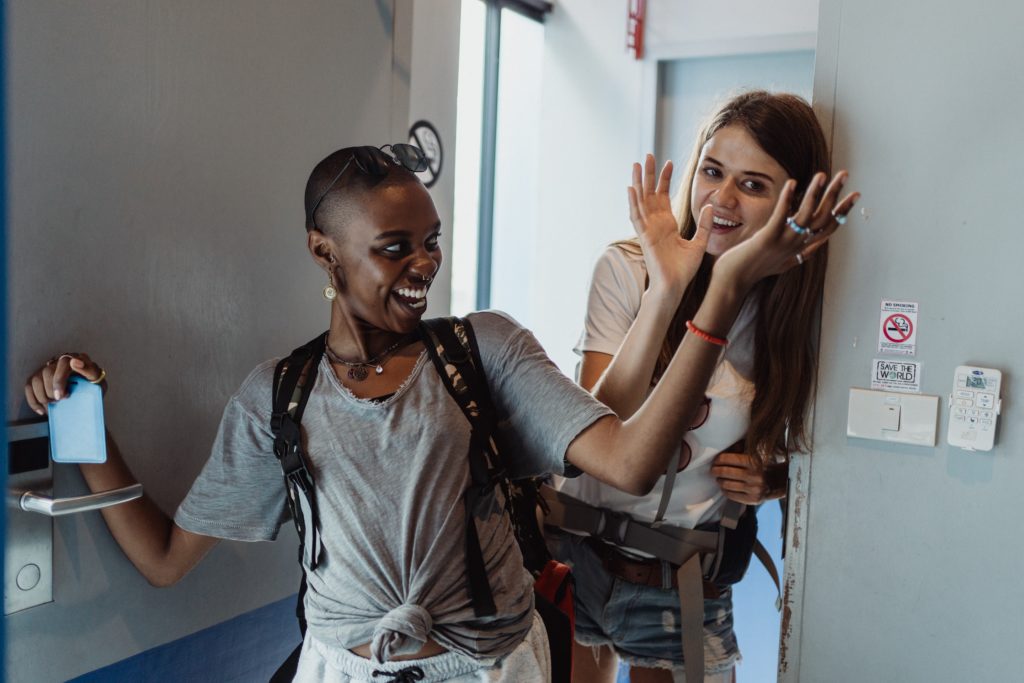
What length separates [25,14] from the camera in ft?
4.12

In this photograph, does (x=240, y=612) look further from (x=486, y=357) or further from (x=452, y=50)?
(x=452, y=50)

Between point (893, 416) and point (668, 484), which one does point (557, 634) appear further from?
point (893, 416)

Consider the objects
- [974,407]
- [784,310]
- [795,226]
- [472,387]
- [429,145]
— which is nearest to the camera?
[795,226]

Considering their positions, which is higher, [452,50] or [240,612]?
[452,50]

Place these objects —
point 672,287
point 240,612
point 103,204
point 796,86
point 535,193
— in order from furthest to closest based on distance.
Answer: point 535,193
point 796,86
point 240,612
point 672,287
point 103,204

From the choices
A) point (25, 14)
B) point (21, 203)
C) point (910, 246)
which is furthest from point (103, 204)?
point (910, 246)

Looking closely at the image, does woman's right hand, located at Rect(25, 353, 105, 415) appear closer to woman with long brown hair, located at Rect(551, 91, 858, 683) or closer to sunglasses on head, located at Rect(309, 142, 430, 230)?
sunglasses on head, located at Rect(309, 142, 430, 230)

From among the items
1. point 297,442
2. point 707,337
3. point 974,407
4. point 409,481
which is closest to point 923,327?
point 974,407

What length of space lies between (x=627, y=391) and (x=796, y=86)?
8.82 ft

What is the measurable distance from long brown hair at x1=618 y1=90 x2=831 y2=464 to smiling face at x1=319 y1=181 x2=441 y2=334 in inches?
23.8

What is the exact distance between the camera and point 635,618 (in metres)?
1.84

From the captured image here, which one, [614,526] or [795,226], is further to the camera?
[614,526]

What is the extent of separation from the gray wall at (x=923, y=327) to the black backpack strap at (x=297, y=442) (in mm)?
900

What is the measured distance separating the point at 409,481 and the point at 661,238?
594 millimetres
